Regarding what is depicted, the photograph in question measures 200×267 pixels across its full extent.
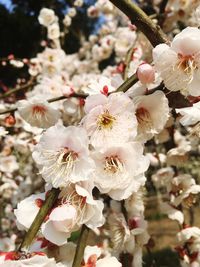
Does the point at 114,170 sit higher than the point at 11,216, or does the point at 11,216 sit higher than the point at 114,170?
the point at 11,216

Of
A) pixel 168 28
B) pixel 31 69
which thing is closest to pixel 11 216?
pixel 31 69

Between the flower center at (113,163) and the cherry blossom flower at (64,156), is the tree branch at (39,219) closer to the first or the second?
the cherry blossom flower at (64,156)

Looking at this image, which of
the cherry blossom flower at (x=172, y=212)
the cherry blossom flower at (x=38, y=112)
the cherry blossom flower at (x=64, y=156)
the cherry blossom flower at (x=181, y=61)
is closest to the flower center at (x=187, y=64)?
the cherry blossom flower at (x=181, y=61)

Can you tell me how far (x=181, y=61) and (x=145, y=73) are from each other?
0.33 ft

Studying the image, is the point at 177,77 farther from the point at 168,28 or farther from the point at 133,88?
the point at 168,28

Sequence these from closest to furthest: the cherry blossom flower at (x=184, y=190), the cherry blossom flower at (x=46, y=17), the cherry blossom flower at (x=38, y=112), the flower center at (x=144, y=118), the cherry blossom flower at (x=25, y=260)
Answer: the cherry blossom flower at (x=25, y=260) < the flower center at (x=144, y=118) < the cherry blossom flower at (x=38, y=112) < the cherry blossom flower at (x=184, y=190) < the cherry blossom flower at (x=46, y=17)

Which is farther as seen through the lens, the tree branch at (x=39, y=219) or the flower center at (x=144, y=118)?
the flower center at (x=144, y=118)

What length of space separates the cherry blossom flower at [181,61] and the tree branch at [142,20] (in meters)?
0.14

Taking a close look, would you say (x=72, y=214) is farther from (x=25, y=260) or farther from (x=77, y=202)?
(x=25, y=260)

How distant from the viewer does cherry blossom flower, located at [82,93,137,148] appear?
1.24 m

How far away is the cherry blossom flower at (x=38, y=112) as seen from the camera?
1729mm

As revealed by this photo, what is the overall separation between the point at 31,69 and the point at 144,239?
3484 mm

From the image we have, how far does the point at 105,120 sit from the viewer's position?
4.24ft

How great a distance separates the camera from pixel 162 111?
54.6 inches
